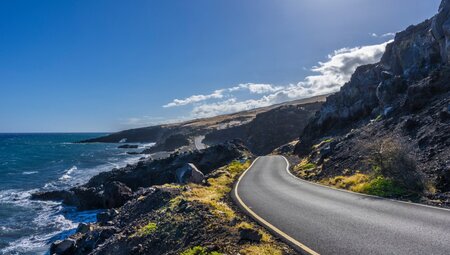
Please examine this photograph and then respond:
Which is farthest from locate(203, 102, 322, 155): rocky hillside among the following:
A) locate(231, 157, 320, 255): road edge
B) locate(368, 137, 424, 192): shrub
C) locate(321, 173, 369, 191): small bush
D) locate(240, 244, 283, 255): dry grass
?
locate(240, 244, 283, 255): dry grass

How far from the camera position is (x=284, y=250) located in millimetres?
9008

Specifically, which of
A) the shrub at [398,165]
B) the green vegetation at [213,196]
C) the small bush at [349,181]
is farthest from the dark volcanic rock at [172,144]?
the shrub at [398,165]

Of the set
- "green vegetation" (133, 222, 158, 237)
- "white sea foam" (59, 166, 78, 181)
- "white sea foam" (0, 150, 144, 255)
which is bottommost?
"white sea foam" (59, 166, 78, 181)

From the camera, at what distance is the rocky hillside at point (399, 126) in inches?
675

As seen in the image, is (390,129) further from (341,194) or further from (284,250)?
(284,250)

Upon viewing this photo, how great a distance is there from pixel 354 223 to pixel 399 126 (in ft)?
70.7

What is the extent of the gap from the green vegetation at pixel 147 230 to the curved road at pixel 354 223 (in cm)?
382

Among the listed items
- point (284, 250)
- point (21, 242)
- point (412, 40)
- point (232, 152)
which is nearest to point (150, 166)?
point (232, 152)

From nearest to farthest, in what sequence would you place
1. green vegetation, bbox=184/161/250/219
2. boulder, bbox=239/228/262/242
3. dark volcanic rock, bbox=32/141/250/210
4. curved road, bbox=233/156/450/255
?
curved road, bbox=233/156/450/255, boulder, bbox=239/228/262/242, green vegetation, bbox=184/161/250/219, dark volcanic rock, bbox=32/141/250/210

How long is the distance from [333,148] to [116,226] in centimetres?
2371

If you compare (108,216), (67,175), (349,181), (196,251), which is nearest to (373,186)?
(349,181)

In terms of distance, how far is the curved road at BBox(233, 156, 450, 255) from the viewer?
28.1ft

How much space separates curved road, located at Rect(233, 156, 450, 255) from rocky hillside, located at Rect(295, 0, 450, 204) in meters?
2.70

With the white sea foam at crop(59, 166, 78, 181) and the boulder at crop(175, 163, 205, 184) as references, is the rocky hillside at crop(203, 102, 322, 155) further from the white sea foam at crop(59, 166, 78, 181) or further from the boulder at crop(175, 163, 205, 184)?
the boulder at crop(175, 163, 205, 184)
